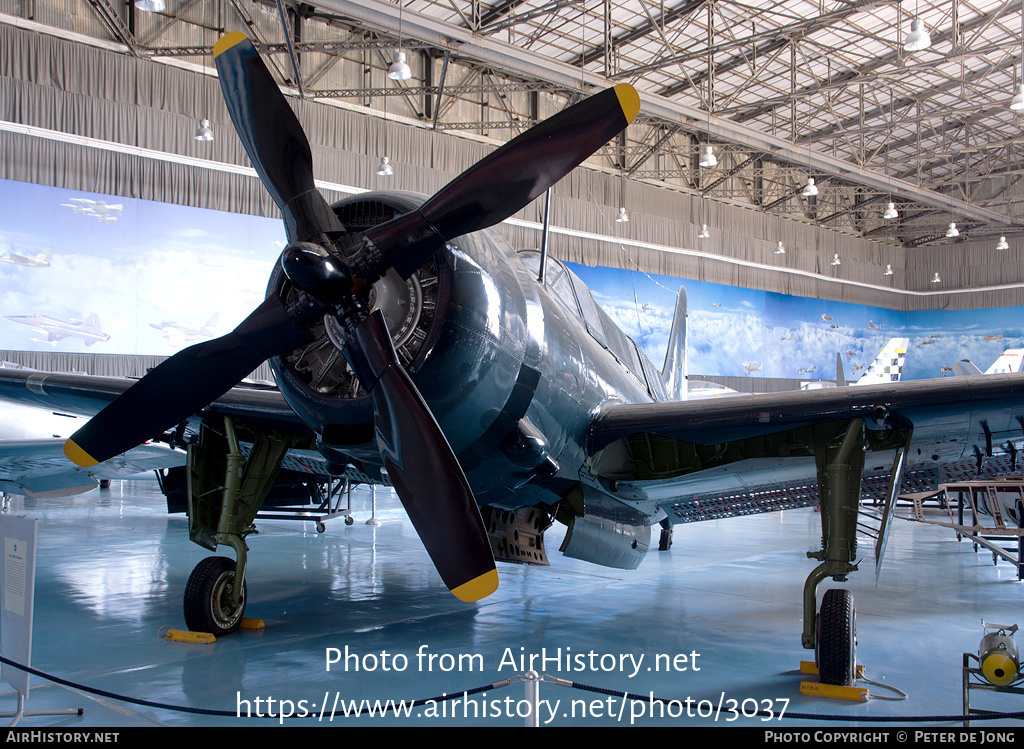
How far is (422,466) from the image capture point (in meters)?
3.53

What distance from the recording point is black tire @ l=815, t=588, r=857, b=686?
14.0 feet

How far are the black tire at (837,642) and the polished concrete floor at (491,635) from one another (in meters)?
0.23

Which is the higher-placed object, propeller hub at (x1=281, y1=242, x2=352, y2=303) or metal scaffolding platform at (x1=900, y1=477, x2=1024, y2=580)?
propeller hub at (x1=281, y1=242, x2=352, y2=303)

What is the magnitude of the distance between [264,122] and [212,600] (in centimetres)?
315

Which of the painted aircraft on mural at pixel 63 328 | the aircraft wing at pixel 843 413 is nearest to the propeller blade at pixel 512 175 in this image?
the aircraft wing at pixel 843 413

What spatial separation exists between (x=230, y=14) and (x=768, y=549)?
676 inches

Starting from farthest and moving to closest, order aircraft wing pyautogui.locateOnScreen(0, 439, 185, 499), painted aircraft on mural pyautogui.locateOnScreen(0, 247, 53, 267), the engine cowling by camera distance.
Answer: painted aircraft on mural pyautogui.locateOnScreen(0, 247, 53, 267)
aircraft wing pyautogui.locateOnScreen(0, 439, 185, 499)
the engine cowling

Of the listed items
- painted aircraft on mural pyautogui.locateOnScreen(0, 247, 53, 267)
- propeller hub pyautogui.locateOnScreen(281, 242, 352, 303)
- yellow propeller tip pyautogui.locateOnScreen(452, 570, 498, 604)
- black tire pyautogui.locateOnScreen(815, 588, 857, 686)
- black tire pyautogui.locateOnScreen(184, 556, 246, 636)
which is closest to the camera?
propeller hub pyautogui.locateOnScreen(281, 242, 352, 303)

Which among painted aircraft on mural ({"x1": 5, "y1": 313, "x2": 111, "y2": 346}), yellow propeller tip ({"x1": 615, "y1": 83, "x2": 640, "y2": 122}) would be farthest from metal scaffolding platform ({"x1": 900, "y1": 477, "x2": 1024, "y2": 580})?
painted aircraft on mural ({"x1": 5, "y1": 313, "x2": 111, "y2": 346})

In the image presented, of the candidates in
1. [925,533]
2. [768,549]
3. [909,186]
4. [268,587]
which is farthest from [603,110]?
[909,186]

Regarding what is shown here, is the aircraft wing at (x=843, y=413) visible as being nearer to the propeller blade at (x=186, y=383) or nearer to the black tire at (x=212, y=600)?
the propeller blade at (x=186, y=383)

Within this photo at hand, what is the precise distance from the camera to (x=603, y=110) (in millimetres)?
3600

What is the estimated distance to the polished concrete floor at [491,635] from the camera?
3914mm

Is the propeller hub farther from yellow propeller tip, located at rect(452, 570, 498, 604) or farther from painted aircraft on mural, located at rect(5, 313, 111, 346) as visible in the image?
painted aircraft on mural, located at rect(5, 313, 111, 346)
